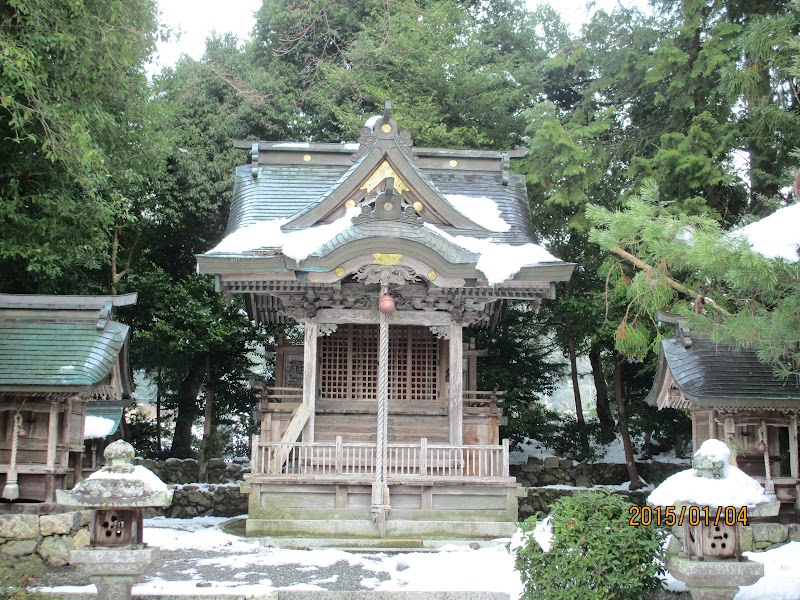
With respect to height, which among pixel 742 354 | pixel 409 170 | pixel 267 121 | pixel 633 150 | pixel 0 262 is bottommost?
pixel 742 354

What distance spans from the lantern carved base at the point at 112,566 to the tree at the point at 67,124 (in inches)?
261

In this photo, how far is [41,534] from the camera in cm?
943

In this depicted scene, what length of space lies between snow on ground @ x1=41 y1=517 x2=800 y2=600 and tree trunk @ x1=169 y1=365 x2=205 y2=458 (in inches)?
319

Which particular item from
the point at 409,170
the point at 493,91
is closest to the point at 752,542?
the point at 409,170

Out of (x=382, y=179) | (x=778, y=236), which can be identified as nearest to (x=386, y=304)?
(x=382, y=179)

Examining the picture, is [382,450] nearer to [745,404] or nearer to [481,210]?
[745,404]

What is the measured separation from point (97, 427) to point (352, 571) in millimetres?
5322

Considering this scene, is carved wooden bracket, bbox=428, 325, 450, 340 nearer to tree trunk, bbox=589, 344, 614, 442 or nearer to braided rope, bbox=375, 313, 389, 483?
braided rope, bbox=375, 313, 389, 483

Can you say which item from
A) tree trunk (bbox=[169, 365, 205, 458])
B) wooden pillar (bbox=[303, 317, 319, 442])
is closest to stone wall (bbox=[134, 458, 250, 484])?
tree trunk (bbox=[169, 365, 205, 458])

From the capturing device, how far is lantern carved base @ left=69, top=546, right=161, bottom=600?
22.5 feet

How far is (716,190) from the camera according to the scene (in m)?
16.1

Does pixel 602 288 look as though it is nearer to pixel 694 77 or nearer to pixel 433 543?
pixel 694 77

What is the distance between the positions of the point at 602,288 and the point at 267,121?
32.2 feet

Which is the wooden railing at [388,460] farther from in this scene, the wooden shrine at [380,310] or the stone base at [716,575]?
the stone base at [716,575]
